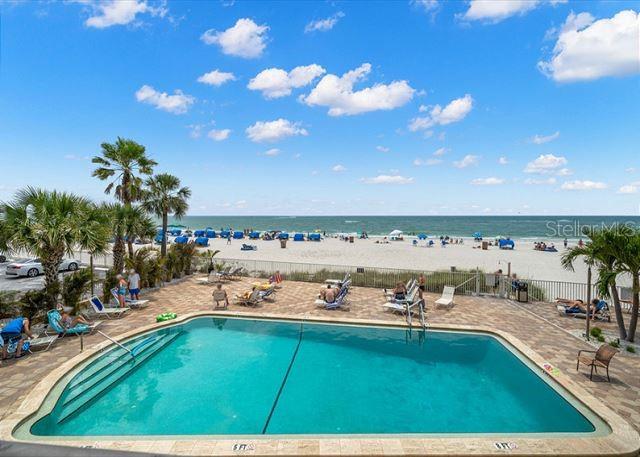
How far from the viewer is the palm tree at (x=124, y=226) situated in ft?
47.2

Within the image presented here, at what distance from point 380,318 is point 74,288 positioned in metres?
10.5

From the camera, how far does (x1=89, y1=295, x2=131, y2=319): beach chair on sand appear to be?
11.3 m

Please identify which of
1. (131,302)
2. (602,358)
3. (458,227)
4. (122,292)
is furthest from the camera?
(458,227)

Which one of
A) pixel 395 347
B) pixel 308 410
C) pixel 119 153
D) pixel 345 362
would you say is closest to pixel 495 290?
pixel 395 347

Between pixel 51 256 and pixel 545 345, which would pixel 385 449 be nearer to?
pixel 545 345

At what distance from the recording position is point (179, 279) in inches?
728

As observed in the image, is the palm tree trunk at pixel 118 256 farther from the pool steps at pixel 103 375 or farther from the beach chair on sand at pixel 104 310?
the pool steps at pixel 103 375

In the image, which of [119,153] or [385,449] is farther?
[119,153]

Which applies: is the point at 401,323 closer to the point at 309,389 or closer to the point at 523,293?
the point at 309,389

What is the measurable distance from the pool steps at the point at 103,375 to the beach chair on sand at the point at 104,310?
2.40 m

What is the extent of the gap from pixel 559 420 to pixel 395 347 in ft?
14.6

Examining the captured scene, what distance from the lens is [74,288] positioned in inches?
441

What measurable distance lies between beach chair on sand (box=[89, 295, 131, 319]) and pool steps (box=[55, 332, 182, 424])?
2.40 metres

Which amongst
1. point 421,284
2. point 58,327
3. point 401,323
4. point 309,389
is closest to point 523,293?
point 421,284
